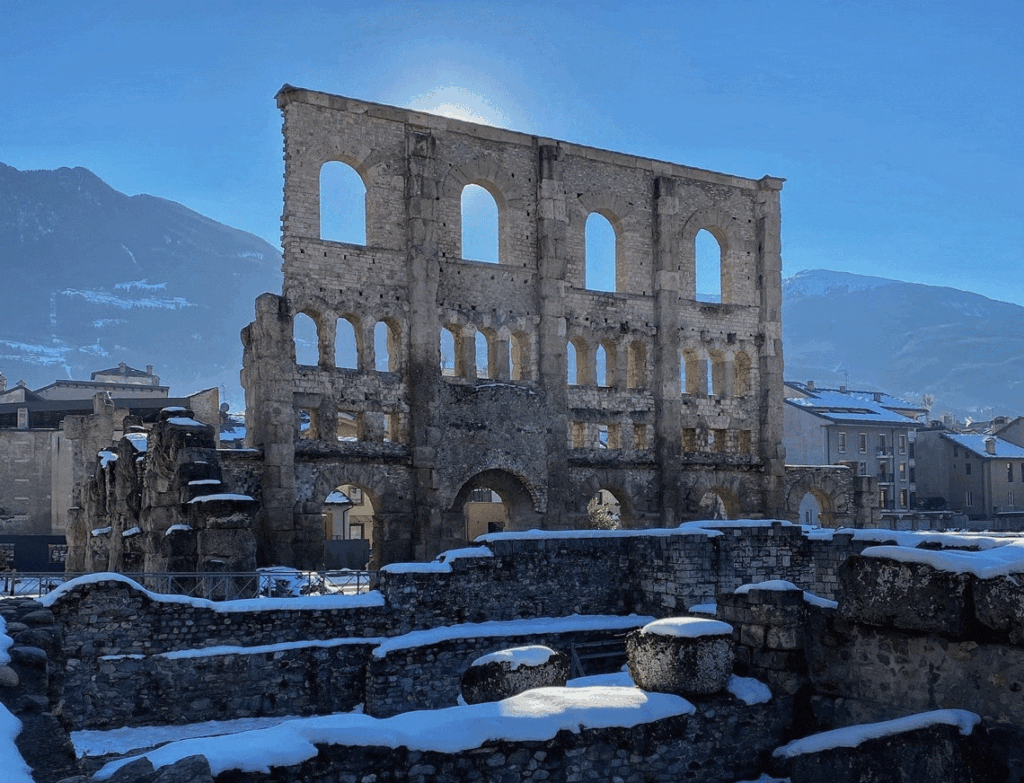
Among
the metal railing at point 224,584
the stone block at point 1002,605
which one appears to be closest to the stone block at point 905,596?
the stone block at point 1002,605

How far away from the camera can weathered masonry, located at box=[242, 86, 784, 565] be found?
26.0 metres

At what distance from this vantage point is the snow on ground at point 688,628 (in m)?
10.2

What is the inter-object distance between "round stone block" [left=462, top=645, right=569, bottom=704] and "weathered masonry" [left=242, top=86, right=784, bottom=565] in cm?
1429

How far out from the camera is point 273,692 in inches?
627

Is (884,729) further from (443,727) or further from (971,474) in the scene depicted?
(971,474)

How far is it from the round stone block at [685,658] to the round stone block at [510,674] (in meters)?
1.28

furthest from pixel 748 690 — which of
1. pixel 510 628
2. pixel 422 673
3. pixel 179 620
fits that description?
pixel 179 620

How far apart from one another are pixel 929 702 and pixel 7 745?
821cm

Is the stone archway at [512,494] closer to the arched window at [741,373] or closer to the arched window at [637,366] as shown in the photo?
the arched window at [637,366]

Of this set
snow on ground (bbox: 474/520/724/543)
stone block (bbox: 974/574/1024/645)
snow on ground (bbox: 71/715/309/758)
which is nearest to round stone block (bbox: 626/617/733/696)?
stone block (bbox: 974/574/1024/645)

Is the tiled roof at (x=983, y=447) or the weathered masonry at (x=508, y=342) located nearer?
the weathered masonry at (x=508, y=342)

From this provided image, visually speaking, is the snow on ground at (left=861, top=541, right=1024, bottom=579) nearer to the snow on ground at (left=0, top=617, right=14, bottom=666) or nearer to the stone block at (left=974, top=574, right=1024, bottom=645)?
the stone block at (left=974, top=574, right=1024, bottom=645)

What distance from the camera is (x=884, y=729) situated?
30.6ft

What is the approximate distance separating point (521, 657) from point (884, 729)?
3.94 m
